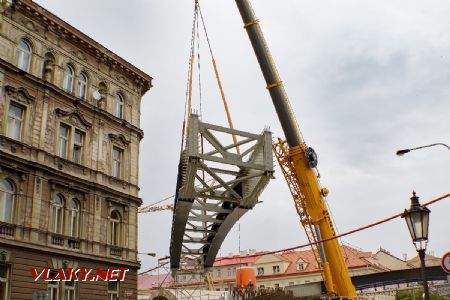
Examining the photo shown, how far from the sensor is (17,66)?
24.9 metres

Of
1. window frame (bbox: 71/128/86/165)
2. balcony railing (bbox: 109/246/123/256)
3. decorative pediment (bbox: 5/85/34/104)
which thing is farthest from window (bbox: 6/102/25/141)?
balcony railing (bbox: 109/246/123/256)

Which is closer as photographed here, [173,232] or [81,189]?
[173,232]

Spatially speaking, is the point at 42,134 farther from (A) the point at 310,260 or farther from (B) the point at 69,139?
(A) the point at 310,260

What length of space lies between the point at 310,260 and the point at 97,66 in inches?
2338

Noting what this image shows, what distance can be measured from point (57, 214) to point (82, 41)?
10254 mm

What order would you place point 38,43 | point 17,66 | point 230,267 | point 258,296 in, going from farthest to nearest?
point 230,267
point 38,43
point 17,66
point 258,296

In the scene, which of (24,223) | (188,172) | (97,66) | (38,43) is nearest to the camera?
(188,172)

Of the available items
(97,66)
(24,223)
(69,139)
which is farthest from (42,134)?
(97,66)

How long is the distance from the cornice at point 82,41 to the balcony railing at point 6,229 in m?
10.8

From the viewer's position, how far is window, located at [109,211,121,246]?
29.5 metres

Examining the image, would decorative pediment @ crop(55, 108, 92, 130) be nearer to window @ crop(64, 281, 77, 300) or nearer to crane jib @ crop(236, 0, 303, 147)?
window @ crop(64, 281, 77, 300)

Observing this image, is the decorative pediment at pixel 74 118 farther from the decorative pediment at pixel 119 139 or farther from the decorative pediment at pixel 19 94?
the decorative pediment at pixel 119 139

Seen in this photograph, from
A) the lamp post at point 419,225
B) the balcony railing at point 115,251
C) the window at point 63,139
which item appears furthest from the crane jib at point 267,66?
the lamp post at point 419,225

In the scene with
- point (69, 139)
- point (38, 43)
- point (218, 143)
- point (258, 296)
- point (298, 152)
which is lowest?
point (258, 296)
